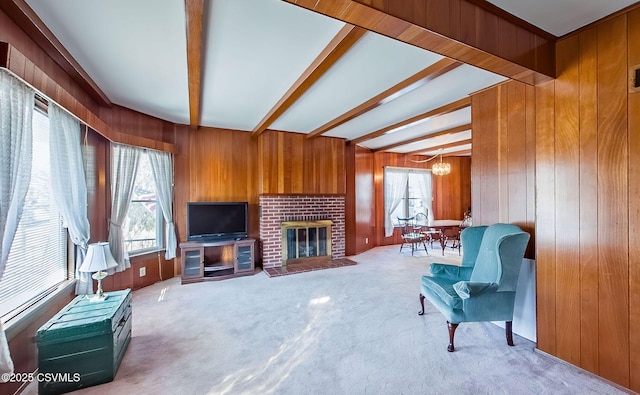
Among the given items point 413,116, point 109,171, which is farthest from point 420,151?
point 109,171

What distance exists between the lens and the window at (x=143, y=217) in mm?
3713

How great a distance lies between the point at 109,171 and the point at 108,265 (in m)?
1.66

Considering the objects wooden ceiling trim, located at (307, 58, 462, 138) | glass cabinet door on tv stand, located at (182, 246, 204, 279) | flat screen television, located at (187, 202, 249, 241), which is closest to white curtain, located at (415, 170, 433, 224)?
wooden ceiling trim, located at (307, 58, 462, 138)

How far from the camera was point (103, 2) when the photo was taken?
1655mm

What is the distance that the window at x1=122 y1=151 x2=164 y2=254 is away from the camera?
3.71 meters

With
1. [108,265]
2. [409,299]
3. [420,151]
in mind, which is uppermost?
[420,151]

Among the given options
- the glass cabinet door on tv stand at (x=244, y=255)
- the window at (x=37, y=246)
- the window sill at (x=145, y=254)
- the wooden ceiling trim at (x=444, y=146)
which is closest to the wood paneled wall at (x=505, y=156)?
the wooden ceiling trim at (x=444, y=146)

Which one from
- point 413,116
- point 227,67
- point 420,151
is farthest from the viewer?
point 420,151

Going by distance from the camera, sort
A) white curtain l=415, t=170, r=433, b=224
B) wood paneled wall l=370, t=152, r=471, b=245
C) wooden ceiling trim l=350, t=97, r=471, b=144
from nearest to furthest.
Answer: wooden ceiling trim l=350, t=97, r=471, b=144 < wood paneled wall l=370, t=152, r=471, b=245 < white curtain l=415, t=170, r=433, b=224

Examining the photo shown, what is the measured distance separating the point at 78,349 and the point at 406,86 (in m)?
3.50

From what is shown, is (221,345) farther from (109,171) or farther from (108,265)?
(109,171)

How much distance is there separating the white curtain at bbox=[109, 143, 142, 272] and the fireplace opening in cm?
237

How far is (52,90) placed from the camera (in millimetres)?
1902

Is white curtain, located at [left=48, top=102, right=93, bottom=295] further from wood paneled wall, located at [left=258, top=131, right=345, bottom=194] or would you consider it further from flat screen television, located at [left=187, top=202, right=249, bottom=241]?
wood paneled wall, located at [left=258, top=131, right=345, bottom=194]
